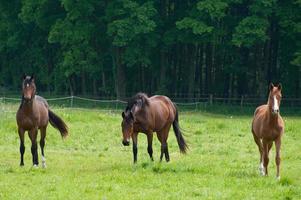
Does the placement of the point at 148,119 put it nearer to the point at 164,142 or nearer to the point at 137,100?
the point at 137,100

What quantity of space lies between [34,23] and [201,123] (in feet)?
98.3

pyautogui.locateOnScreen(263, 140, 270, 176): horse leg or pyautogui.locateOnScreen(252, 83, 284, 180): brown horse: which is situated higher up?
pyautogui.locateOnScreen(252, 83, 284, 180): brown horse

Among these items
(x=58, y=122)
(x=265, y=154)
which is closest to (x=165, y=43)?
(x=58, y=122)

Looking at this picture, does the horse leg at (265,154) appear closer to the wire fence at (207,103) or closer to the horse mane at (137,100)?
the horse mane at (137,100)

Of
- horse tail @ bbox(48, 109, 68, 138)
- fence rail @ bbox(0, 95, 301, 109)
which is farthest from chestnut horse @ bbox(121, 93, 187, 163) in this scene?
fence rail @ bbox(0, 95, 301, 109)

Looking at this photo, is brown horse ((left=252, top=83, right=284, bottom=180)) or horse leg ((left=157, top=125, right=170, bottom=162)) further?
horse leg ((left=157, top=125, right=170, bottom=162))

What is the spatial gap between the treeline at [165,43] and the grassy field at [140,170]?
1896 centimetres

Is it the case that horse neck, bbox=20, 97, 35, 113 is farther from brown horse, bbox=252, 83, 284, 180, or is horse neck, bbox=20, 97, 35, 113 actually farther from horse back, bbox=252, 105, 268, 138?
brown horse, bbox=252, 83, 284, 180

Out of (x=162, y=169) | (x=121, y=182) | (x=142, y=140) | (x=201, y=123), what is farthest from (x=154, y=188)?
(x=201, y=123)

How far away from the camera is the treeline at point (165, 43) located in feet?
135

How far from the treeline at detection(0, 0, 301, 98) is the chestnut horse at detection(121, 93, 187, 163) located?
76.0ft

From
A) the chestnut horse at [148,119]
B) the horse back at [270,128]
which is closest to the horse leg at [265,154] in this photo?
the horse back at [270,128]

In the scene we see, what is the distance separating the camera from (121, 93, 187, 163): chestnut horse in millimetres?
14555

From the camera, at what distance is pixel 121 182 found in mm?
12492
